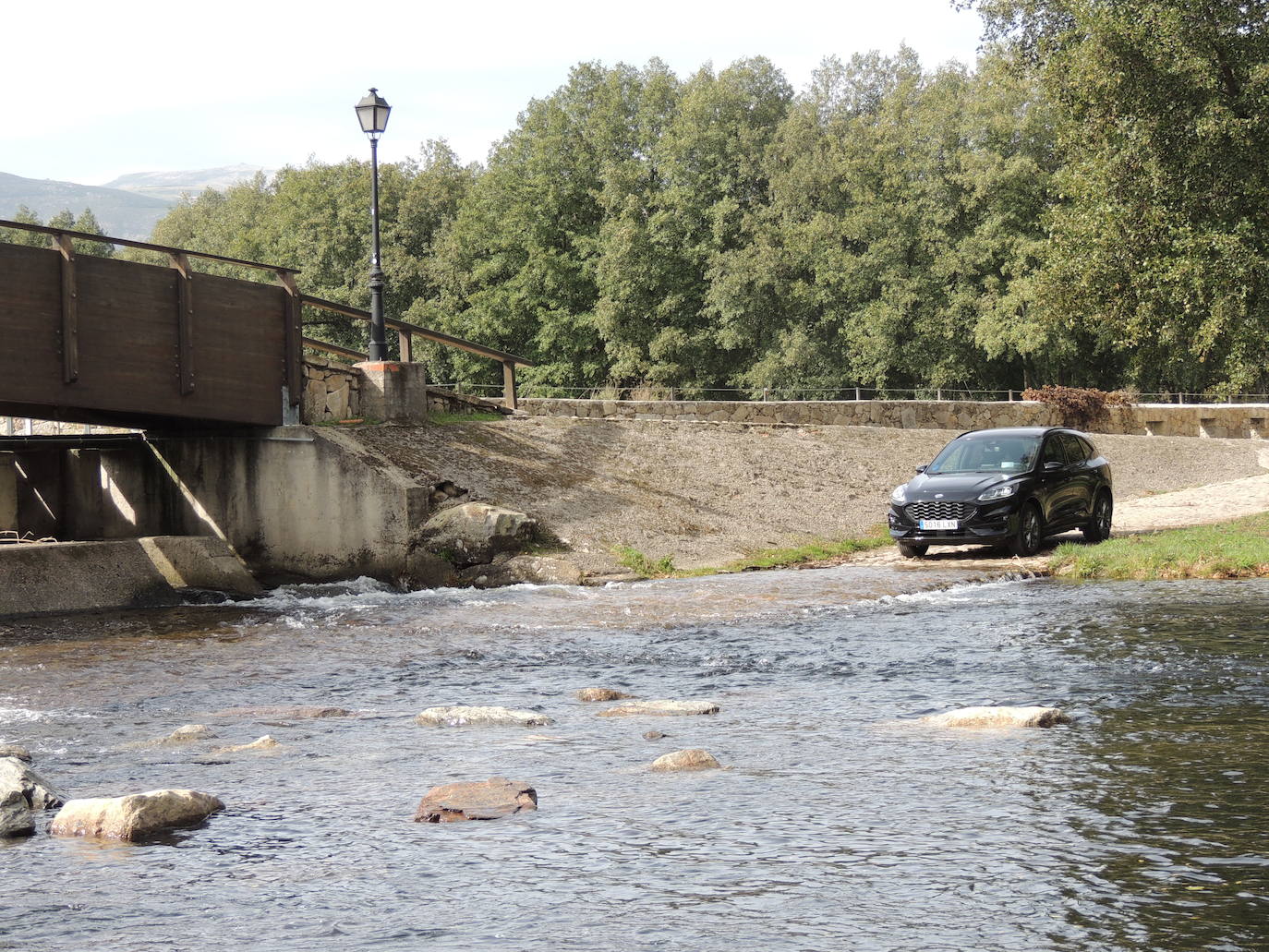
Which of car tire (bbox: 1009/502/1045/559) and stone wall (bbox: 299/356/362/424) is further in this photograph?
stone wall (bbox: 299/356/362/424)

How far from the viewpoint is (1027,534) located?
1909 cm

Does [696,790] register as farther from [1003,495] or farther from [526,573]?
[1003,495]

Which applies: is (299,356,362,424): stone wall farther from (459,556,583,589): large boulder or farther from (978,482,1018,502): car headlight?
(978,482,1018,502): car headlight

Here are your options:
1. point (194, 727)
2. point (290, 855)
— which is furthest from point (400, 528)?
point (290, 855)

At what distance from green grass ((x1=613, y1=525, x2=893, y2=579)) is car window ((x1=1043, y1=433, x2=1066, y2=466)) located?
3.38 meters

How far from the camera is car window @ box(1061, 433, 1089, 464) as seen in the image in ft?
66.9

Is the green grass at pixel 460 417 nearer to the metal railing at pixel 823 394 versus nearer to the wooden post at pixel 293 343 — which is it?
the wooden post at pixel 293 343

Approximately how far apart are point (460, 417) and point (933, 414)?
2034 cm

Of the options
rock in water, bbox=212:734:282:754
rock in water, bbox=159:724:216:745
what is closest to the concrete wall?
rock in water, bbox=159:724:216:745

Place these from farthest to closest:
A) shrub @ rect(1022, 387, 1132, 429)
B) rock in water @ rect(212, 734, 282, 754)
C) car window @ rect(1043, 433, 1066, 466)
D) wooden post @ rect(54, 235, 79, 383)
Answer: shrub @ rect(1022, 387, 1132, 429) → car window @ rect(1043, 433, 1066, 466) → wooden post @ rect(54, 235, 79, 383) → rock in water @ rect(212, 734, 282, 754)

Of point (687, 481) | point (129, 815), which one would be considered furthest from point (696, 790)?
point (687, 481)

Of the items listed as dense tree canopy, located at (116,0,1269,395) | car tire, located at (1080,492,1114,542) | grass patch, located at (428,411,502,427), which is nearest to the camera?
car tire, located at (1080,492,1114,542)

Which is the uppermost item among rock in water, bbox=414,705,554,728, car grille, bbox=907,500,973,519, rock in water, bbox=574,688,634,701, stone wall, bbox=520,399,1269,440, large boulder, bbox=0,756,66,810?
stone wall, bbox=520,399,1269,440

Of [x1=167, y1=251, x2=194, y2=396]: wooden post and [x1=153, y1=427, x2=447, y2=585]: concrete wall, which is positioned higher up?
[x1=167, y1=251, x2=194, y2=396]: wooden post
